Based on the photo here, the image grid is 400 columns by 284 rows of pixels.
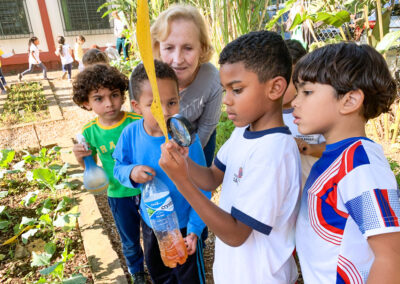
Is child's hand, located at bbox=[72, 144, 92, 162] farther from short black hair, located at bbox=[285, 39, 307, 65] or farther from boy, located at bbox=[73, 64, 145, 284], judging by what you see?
short black hair, located at bbox=[285, 39, 307, 65]

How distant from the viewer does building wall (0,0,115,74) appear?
41.6 ft

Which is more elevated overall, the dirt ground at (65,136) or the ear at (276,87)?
the ear at (276,87)

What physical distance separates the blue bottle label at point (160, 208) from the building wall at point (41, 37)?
13.8 m

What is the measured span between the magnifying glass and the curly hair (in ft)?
3.64

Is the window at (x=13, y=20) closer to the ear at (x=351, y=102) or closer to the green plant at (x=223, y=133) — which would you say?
the green plant at (x=223, y=133)

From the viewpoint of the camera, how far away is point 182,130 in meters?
1.04

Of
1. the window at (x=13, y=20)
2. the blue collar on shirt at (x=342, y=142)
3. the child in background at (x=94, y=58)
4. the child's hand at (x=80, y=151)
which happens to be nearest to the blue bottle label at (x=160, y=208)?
the child's hand at (x=80, y=151)

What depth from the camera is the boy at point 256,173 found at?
966 mm

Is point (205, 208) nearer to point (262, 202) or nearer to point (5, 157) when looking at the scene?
point (262, 202)

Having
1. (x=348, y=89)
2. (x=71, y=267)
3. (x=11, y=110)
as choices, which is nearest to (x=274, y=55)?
(x=348, y=89)

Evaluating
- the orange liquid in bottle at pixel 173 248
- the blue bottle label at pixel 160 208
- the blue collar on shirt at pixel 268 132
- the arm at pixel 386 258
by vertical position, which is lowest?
the orange liquid in bottle at pixel 173 248

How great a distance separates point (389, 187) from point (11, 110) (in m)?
8.03

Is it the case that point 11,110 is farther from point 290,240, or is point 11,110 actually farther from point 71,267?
point 290,240

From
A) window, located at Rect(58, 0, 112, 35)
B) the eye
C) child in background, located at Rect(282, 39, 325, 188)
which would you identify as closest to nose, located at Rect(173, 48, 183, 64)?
child in background, located at Rect(282, 39, 325, 188)
